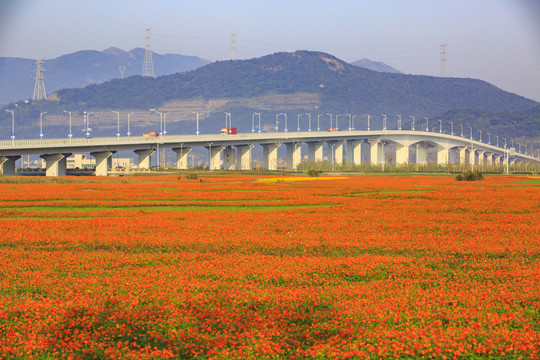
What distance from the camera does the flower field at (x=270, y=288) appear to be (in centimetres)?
1073

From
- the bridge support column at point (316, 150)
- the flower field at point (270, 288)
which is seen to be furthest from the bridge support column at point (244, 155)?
the flower field at point (270, 288)

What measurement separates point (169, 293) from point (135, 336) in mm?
2639

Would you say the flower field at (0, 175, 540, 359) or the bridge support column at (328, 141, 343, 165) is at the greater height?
the bridge support column at (328, 141, 343, 165)

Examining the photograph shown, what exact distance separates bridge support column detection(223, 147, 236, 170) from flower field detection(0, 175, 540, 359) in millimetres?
115651

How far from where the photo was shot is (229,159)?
146m

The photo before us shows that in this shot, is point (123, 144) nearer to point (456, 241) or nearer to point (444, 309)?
point (456, 241)

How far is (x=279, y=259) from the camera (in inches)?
717

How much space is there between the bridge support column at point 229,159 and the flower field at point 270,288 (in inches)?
4553

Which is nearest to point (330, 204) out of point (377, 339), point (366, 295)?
point (366, 295)

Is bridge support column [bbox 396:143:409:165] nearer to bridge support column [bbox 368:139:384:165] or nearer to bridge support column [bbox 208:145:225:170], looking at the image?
bridge support column [bbox 368:139:384:165]

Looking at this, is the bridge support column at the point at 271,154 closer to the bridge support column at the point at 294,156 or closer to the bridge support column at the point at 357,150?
the bridge support column at the point at 294,156

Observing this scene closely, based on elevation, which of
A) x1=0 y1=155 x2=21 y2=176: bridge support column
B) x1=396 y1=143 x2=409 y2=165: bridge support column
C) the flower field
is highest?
x1=396 y1=143 x2=409 y2=165: bridge support column

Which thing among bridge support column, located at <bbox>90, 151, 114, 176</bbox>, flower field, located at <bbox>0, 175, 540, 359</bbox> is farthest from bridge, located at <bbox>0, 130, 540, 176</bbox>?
flower field, located at <bbox>0, 175, 540, 359</bbox>

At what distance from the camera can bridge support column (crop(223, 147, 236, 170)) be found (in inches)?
5699
